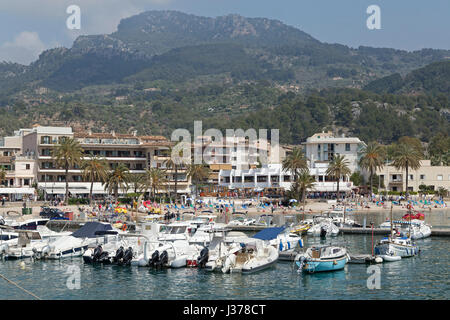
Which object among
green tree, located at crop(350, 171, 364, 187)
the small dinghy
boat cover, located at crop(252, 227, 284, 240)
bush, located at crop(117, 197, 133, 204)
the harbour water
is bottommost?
the harbour water

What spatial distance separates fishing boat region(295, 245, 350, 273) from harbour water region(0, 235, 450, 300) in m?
0.48

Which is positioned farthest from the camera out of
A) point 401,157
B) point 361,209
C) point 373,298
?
point 401,157

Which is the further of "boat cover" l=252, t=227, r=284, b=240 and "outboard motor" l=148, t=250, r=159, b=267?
"boat cover" l=252, t=227, r=284, b=240

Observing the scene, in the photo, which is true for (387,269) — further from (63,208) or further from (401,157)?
(401,157)

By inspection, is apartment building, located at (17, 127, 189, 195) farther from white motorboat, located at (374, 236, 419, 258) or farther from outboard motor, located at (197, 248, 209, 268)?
outboard motor, located at (197, 248, 209, 268)

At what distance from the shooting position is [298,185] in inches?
3755

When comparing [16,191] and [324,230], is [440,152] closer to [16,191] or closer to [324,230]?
[324,230]

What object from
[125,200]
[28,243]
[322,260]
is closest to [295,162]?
[125,200]

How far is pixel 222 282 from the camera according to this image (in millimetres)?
38250

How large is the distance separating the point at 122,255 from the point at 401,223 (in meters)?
32.1

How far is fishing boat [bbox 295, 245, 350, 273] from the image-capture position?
135 feet

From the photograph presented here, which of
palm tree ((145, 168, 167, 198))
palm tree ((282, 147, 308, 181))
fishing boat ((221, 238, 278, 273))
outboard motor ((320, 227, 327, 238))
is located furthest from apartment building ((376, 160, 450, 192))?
fishing boat ((221, 238, 278, 273))

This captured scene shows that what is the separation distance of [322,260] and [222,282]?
7.68 m
